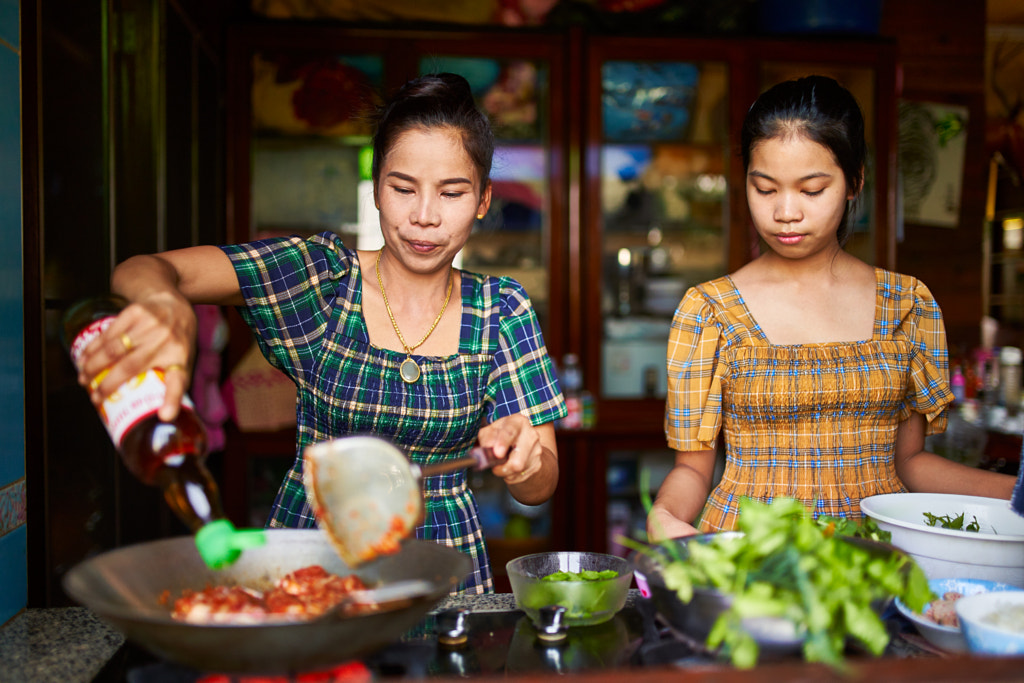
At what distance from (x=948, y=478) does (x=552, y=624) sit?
896 millimetres

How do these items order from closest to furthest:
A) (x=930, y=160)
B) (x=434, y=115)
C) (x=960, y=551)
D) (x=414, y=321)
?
(x=960, y=551) < (x=434, y=115) < (x=414, y=321) < (x=930, y=160)

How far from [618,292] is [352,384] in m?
2.33

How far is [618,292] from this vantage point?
142 inches

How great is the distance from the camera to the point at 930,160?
3938mm

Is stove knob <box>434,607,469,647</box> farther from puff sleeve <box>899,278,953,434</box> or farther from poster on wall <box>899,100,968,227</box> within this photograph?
poster on wall <box>899,100,968,227</box>

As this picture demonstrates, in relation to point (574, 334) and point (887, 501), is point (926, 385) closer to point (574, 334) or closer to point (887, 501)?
point (887, 501)

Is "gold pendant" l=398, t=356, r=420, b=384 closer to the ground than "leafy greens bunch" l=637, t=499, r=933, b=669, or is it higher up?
higher up

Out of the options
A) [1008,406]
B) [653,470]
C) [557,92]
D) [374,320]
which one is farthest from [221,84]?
[1008,406]

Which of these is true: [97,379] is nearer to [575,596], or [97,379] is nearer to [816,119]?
[575,596]

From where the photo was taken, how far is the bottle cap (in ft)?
2.91

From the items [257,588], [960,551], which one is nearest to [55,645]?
[257,588]

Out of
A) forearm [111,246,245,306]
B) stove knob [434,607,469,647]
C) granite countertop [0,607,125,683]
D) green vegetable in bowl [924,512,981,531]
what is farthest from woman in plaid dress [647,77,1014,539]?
granite countertop [0,607,125,683]

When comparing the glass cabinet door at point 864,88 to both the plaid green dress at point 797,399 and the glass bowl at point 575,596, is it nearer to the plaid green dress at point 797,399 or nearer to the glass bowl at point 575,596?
the plaid green dress at point 797,399

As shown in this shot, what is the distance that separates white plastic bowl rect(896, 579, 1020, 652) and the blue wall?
49.2 inches
